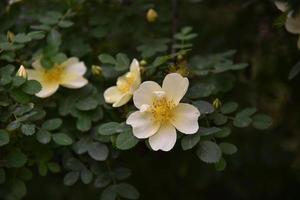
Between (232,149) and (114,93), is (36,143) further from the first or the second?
(232,149)

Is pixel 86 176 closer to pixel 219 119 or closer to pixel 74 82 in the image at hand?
pixel 74 82

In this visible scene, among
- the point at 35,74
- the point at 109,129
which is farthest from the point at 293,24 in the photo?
the point at 35,74

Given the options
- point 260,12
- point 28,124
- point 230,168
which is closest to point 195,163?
point 230,168

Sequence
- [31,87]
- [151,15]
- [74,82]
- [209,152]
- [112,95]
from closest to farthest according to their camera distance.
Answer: [209,152] < [31,87] < [112,95] < [74,82] < [151,15]

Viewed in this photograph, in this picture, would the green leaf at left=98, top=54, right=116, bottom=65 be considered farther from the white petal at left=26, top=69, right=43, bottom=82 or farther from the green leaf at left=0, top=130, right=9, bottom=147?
the green leaf at left=0, top=130, right=9, bottom=147

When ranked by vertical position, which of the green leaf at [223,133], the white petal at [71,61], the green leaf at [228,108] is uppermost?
the white petal at [71,61]

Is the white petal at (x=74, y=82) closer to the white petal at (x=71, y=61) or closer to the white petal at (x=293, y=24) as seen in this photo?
the white petal at (x=71, y=61)

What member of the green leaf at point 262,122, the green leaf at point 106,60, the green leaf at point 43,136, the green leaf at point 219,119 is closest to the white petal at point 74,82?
the green leaf at point 106,60
